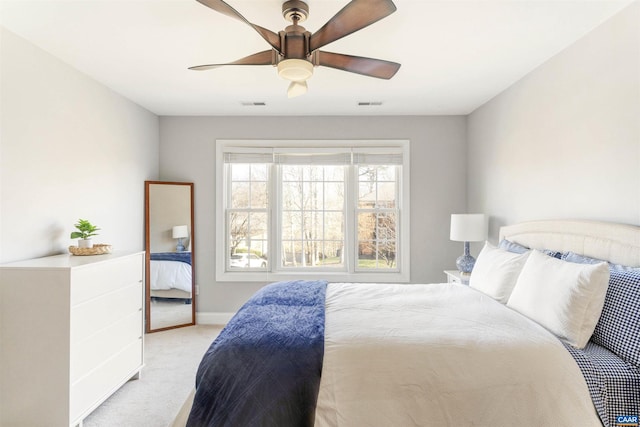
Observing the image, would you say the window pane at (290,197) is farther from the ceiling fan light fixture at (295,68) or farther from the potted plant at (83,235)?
the ceiling fan light fixture at (295,68)

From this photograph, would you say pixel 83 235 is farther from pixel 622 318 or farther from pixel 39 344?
pixel 622 318

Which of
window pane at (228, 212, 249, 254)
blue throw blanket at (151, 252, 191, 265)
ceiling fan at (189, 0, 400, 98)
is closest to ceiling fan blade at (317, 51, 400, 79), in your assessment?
ceiling fan at (189, 0, 400, 98)

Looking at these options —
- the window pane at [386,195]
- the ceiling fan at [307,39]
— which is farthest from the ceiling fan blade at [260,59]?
the window pane at [386,195]

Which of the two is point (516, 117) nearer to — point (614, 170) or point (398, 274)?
point (614, 170)

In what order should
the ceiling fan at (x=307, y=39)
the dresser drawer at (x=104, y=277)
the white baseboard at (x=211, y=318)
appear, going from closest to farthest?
the ceiling fan at (x=307, y=39)
the dresser drawer at (x=104, y=277)
the white baseboard at (x=211, y=318)

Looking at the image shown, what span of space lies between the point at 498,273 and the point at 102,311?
280 cm

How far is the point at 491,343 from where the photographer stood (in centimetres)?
150

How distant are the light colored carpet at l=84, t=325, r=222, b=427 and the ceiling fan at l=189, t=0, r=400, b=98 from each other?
239 cm

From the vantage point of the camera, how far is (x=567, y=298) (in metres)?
1.60

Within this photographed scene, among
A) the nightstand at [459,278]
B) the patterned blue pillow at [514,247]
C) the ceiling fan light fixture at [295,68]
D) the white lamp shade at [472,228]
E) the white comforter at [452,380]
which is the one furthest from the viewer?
the white lamp shade at [472,228]

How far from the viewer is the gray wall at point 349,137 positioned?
394 cm

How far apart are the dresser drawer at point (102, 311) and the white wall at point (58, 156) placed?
0.61 m

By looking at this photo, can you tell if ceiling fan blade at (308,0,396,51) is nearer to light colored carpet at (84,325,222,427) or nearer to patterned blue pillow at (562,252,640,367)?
patterned blue pillow at (562,252,640,367)

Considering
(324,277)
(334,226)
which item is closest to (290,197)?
(334,226)
